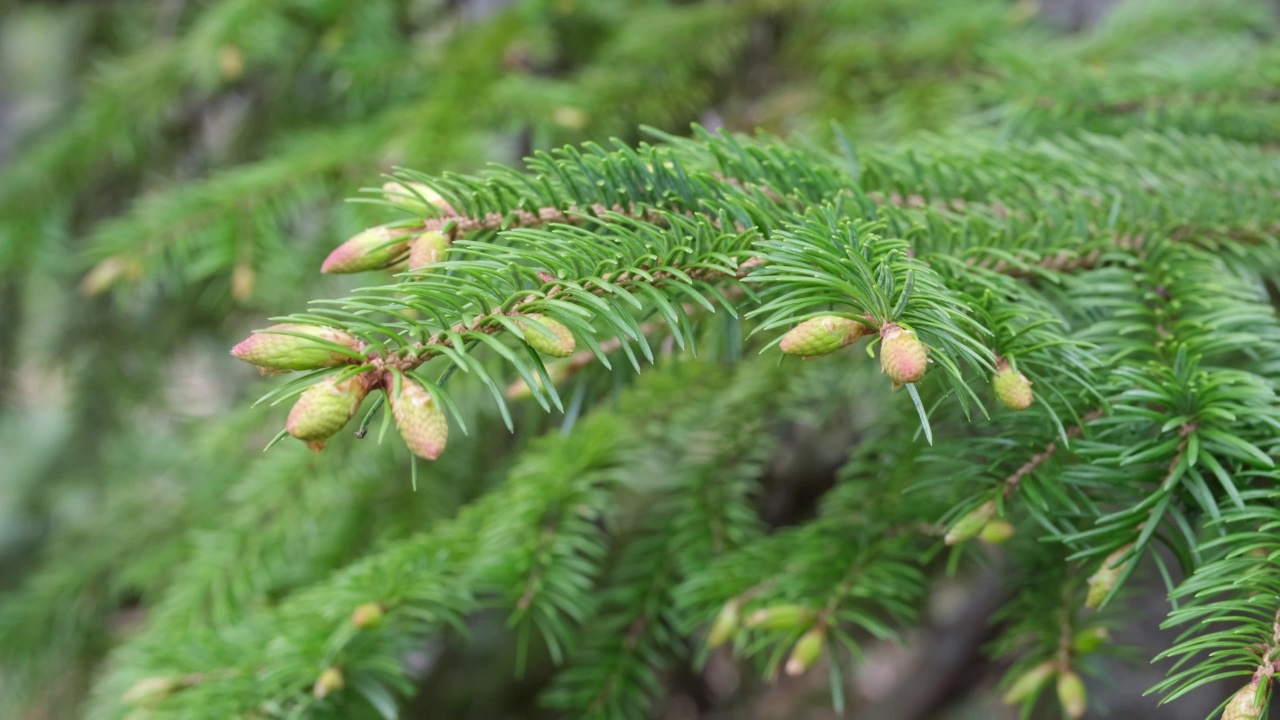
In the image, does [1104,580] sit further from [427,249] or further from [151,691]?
[151,691]

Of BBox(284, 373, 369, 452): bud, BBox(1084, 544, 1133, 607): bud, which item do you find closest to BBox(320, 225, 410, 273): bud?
BBox(284, 373, 369, 452): bud

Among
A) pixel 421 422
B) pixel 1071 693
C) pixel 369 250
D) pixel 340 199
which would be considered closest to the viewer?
pixel 421 422

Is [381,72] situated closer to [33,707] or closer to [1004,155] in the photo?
[1004,155]

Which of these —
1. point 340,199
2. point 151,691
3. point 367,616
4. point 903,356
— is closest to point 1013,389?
point 903,356

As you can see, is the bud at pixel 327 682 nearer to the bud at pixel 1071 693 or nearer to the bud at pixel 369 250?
the bud at pixel 369 250

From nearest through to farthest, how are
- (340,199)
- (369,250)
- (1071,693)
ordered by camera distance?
(369,250) → (1071,693) → (340,199)

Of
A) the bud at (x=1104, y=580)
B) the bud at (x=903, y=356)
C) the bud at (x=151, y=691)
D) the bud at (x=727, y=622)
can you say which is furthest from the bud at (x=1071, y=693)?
the bud at (x=151, y=691)
